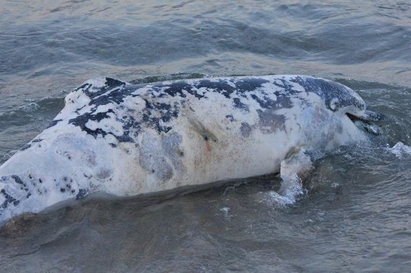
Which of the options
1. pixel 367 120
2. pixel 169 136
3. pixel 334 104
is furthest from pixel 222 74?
pixel 169 136

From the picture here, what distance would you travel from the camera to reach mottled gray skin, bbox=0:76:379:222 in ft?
17.5

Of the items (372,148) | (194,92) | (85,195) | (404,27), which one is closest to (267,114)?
(194,92)

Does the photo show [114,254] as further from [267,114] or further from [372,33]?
[372,33]

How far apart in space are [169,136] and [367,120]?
181 centimetres

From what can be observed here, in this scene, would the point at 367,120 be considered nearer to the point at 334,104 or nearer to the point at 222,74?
the point at 334,104

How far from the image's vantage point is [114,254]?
4.93m

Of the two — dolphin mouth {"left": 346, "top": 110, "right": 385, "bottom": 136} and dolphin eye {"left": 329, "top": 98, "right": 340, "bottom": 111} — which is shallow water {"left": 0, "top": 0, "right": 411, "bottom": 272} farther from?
dolphin eye {"left": 329, "top": 98, "right": 340, "bottom": 111}

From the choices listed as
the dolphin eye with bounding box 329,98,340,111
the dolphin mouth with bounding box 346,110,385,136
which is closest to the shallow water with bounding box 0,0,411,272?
the dolphin mouth with bounding box 346,110,385,136

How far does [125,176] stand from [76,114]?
0.59 metres

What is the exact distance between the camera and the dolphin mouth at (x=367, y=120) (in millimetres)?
6430

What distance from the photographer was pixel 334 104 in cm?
620

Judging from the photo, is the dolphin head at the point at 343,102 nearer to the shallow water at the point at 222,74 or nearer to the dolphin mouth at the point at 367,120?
the dolphin mouth at the point at 367,120

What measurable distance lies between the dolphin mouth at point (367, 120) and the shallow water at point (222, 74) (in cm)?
12

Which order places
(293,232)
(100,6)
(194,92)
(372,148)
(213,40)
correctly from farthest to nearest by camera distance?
(100,6) < (213,40) < (372,148) < (194,92) < (293,232)
